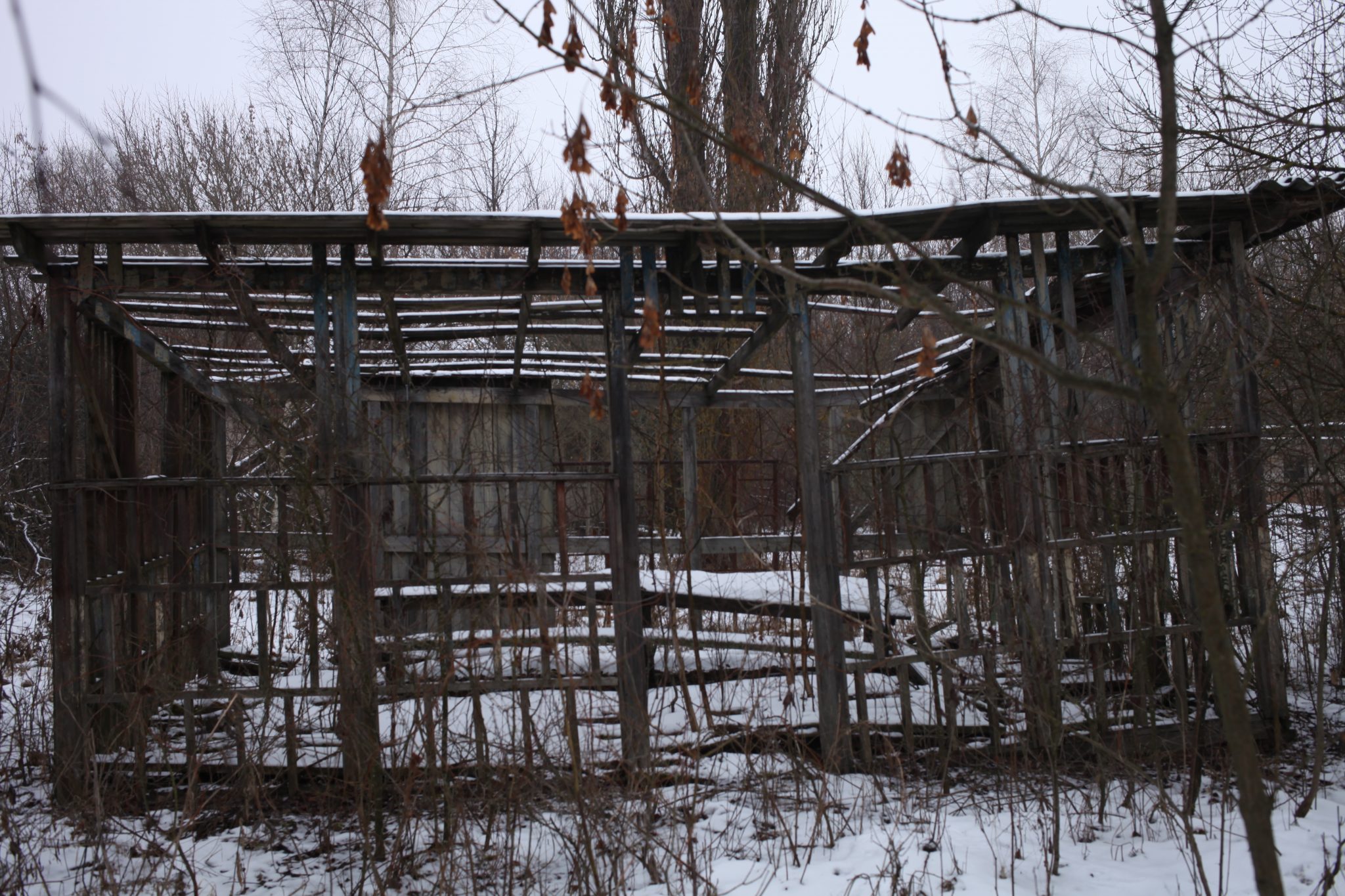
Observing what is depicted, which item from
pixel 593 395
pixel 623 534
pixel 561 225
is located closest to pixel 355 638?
pixel 623 534

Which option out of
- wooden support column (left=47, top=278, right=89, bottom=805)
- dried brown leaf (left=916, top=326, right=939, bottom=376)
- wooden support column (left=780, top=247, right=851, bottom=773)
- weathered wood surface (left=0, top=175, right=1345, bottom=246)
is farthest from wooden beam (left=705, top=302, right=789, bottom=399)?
wooden support column (left=47, top=278, right=89, bottom=805)

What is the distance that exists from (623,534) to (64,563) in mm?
3439

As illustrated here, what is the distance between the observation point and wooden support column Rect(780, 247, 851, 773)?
21.1 ft

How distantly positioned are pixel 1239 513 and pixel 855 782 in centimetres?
311

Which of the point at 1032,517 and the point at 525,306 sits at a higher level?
the point at 525,306

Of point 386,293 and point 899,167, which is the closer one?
point 899,167

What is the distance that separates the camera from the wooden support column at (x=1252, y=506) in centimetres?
645

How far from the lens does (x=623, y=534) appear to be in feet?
21.1

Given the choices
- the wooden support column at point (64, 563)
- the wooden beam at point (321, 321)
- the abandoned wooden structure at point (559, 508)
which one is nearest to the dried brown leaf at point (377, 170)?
the abandoned wooden structure at point (559, 508)

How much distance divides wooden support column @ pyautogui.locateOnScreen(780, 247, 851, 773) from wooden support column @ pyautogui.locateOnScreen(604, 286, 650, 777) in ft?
3.71

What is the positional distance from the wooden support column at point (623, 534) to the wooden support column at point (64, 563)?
311 cm

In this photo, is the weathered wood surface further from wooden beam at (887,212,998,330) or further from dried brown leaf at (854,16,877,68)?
dried brown leaf at (854,16,877,68)

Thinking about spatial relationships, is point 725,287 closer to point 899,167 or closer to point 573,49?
point 899,167

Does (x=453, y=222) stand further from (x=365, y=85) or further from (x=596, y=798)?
(x=365, y=85)
